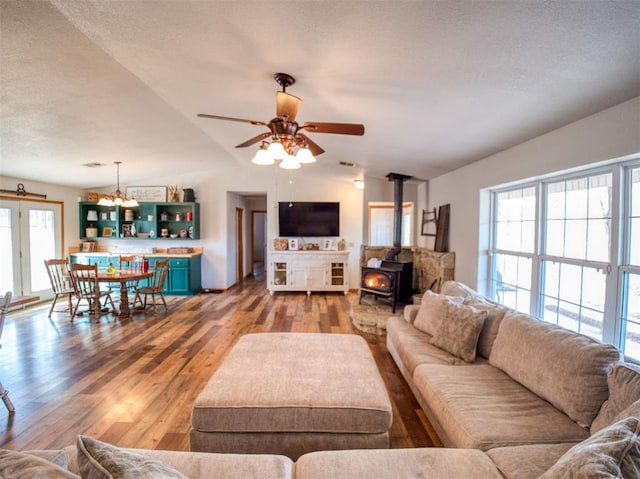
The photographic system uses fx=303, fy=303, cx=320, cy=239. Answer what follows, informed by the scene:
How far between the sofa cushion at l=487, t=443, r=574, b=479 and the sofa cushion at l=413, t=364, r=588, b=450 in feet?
0.19

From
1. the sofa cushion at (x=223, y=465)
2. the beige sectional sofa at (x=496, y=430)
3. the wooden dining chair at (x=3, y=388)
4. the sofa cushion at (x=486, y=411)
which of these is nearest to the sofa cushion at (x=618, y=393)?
the beige sectional sofa at (x=496, y=430)

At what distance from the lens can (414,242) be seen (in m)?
5.98

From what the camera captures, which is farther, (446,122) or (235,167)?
(235,167)

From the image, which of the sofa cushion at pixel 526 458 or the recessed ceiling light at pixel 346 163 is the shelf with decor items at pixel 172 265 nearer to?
the recessed ceiling light at pixel 346 163

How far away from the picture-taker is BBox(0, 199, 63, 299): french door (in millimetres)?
4996

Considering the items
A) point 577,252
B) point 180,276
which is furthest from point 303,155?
point 180,276

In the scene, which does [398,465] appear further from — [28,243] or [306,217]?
[28,243]

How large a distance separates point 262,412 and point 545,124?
9.34ft

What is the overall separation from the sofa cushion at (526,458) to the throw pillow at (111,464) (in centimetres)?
128

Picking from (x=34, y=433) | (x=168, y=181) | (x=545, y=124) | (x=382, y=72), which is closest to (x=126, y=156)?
(x=168, y=181)

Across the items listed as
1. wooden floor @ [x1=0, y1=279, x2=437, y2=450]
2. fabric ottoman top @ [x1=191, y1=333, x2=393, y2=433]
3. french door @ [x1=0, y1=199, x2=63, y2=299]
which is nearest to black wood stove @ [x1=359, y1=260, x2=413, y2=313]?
wooden floor @ [x1=0, y1=279, x2=437, y2=450]

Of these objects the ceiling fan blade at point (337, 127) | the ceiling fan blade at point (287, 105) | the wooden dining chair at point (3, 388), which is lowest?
the wooden dining chair at point (3, 388)

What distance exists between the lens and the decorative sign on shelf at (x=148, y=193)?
21.8 ft

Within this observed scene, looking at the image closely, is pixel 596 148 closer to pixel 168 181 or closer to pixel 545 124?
pixel 545 124
